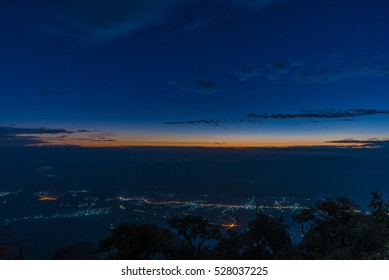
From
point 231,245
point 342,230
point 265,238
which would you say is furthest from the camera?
point 265,238

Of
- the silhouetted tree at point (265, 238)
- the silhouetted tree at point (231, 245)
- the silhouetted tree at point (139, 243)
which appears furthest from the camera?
the silhouetted tree at point (265, 238)

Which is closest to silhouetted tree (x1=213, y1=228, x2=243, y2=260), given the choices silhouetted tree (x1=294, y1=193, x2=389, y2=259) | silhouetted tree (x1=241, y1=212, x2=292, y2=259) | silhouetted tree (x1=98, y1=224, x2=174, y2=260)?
silhouetted tree (x1=241, y1=212, x2=292, y2=259)

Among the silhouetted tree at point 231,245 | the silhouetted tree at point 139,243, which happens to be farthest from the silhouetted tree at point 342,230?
the silhouetted tree at point 139,243

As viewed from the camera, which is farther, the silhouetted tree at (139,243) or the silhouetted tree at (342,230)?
the silhouetted tree at (139,243)

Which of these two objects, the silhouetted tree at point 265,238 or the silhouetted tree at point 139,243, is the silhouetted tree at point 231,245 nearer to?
the silhouetted tree at point 265,238

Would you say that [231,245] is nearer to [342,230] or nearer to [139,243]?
[139,243]

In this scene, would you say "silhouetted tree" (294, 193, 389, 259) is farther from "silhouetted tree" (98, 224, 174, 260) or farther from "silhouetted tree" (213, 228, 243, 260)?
"silhouetted tree" (98, 224, 174, 260)

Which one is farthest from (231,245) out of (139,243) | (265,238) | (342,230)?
(342,230)
